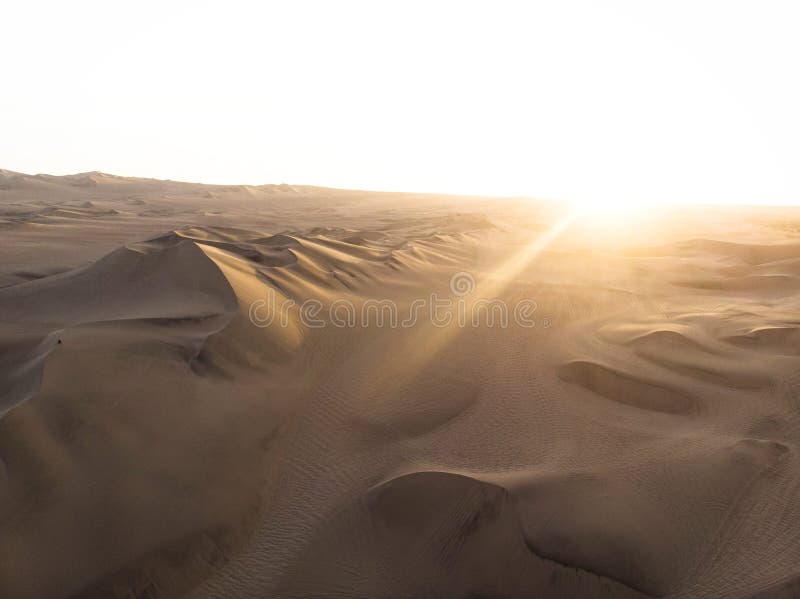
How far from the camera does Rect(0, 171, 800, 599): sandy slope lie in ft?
8.66

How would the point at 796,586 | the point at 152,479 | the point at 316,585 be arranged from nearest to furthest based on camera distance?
the point at 796,586, the point at 316,585, the point at 152,479

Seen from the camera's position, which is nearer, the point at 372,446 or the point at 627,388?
the point at 372,446

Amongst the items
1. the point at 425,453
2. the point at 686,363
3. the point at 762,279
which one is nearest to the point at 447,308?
the point at 686,363

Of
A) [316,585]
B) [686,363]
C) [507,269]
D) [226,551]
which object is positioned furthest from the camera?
[507,269]

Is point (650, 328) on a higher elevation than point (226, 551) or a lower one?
higher

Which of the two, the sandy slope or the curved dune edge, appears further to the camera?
the curved dune edge

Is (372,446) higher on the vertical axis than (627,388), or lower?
lower

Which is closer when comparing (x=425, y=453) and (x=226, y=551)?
(x=226, y=551)

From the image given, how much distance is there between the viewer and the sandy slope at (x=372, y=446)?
2.64 metres

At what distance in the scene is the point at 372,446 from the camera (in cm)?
369

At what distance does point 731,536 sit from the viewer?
9.32 ft

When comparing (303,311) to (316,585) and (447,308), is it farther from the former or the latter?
(316,585)

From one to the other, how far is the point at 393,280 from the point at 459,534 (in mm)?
5302

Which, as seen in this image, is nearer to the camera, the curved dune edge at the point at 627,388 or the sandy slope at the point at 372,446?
the sandy slope at the point at 372,446
